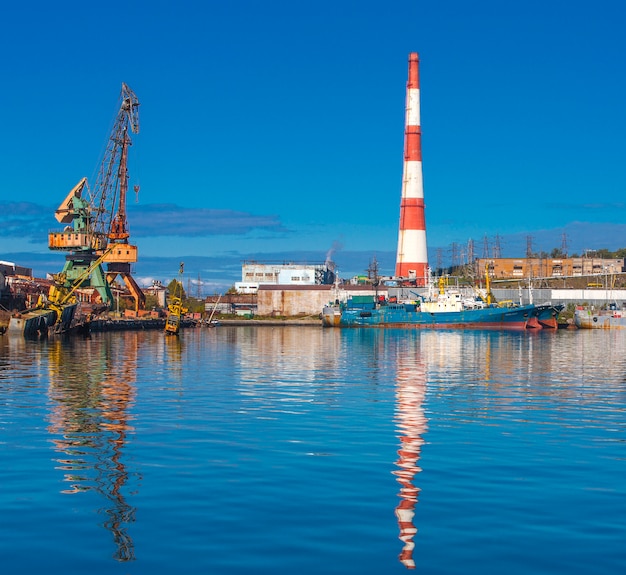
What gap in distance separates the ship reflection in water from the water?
0.17ft

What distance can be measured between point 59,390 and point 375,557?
20.1 m

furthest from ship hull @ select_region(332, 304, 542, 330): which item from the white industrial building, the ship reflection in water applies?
the ship reflection in water

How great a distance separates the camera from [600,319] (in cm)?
11625

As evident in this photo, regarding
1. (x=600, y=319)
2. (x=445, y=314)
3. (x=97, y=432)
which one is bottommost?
(x=97, y=432)

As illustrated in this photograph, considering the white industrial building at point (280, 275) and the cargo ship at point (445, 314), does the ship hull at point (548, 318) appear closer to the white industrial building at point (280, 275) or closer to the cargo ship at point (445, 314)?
the cargo ship at point (445, 314)

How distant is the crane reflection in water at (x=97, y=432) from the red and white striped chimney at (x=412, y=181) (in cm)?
8373

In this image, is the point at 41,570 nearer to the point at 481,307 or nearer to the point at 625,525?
the point at 625,525

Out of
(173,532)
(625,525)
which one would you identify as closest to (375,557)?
(173,532)

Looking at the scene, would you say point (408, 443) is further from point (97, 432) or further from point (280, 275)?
point (280, 275)

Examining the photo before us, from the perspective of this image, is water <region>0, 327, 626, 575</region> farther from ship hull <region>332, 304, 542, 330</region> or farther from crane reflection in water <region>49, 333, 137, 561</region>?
ship hull <region>332, 304, 542, 330</region>

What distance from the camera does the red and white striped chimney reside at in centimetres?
11850

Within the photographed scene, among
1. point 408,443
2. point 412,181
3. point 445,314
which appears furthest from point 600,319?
point 408,443

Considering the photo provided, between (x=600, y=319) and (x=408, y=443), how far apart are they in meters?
104

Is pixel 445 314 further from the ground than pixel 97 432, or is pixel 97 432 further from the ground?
pixel 445 314
